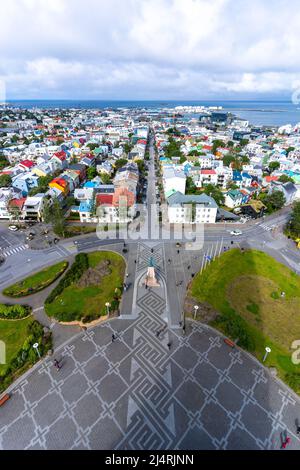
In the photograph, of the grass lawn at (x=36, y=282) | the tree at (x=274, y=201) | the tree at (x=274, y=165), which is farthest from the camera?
the tree at (x=274, y=165)

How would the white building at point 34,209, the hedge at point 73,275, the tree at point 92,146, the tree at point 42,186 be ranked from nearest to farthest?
the hedge at point 73,275 → the white building at point 34,209 → the tree at point 42,186 → the tree at point 92,146

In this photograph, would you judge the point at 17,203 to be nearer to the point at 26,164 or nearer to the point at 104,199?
the point at 104,199

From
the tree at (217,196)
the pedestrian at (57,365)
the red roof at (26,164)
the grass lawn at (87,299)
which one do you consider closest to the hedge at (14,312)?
the grass lawn at (87,299)

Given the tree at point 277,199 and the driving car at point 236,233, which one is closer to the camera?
the driving car at point 236,233

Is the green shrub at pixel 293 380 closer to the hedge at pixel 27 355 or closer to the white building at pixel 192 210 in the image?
the hedge at pixel 27 355

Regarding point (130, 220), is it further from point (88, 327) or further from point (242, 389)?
point (242, 389)

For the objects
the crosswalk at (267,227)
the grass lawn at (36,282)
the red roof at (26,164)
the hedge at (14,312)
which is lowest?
the hedge at (14,312)
